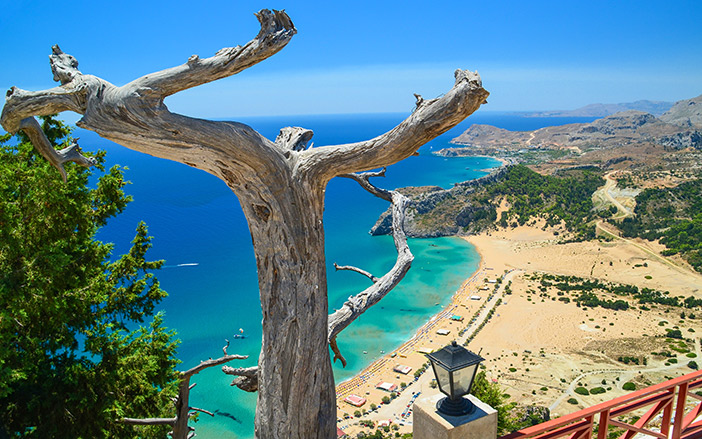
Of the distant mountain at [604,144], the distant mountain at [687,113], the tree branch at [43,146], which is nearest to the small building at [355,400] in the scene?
the tree branch at [43,146]

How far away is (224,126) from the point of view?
7.61ft

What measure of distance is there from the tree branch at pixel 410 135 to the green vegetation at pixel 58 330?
13.1ft

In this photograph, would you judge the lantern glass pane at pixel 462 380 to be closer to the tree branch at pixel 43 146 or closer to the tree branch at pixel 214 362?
the tree branch at pixel 43 146

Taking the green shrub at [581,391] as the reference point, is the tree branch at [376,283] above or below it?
above

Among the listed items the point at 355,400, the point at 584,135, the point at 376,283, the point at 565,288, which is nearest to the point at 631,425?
the point at 376,283

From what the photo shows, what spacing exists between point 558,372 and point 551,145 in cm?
11482

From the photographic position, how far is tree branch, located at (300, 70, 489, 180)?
2.27 m

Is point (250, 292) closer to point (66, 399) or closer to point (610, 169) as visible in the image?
point (66, 399)

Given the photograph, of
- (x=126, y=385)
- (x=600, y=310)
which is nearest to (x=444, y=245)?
(x=600, y=310)

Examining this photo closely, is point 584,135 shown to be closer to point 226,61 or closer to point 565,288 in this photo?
point 565,288

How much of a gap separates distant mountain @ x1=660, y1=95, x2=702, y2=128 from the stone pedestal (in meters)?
172

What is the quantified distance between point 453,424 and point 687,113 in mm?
191151

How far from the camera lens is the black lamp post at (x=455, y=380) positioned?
2562mm

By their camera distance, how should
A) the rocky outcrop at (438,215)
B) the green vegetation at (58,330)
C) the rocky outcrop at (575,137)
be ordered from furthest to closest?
the rocky outcrop at (575,137) < the rocky outcrop at (438,215) < the green vegetation at (58,330)
